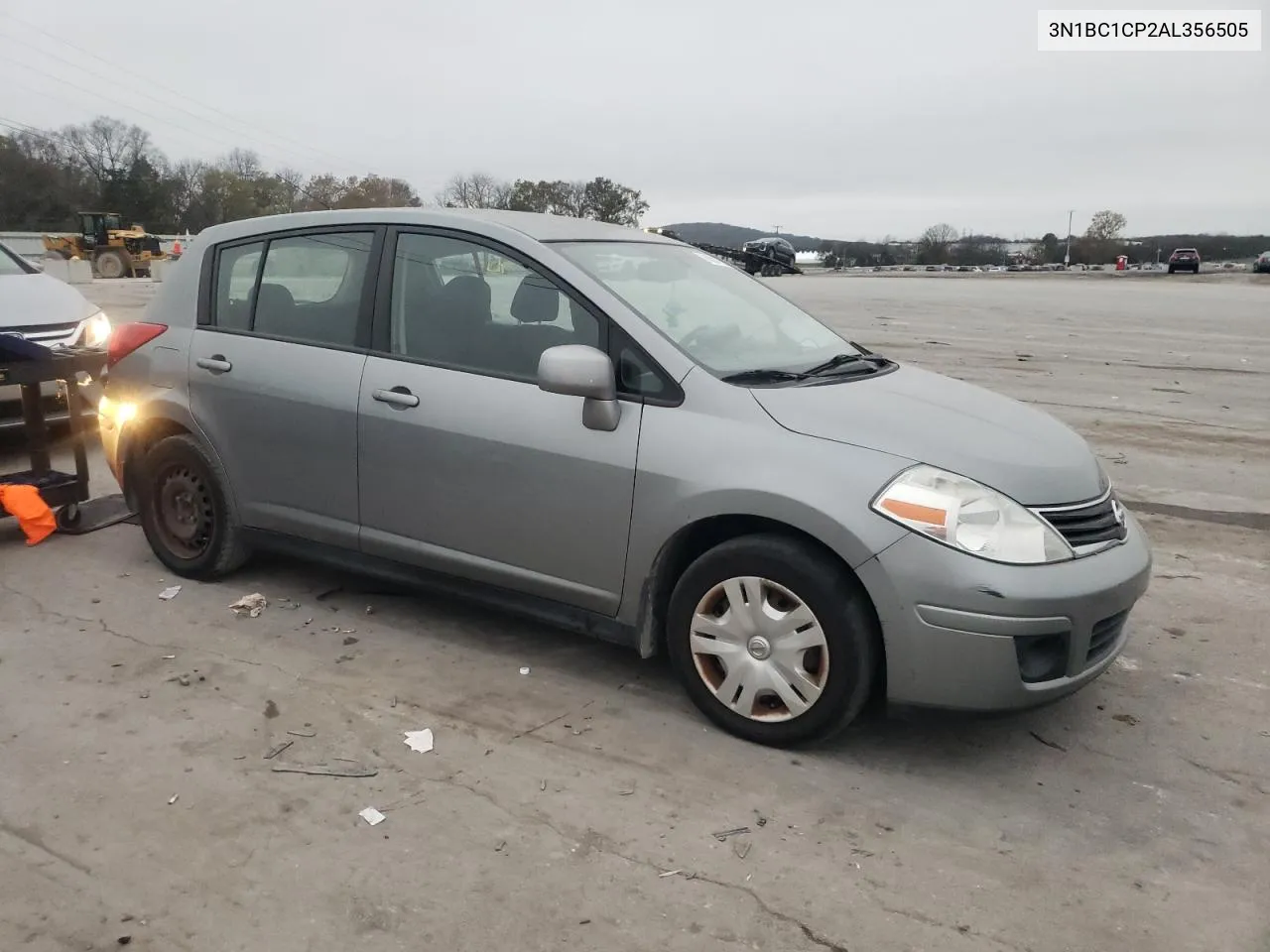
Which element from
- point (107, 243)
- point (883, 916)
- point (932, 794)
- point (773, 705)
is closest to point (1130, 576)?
point (932, 794)

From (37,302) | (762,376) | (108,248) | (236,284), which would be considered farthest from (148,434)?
(108,248)

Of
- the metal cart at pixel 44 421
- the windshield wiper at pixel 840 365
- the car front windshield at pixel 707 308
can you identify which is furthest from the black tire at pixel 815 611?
the metal cart at pixel 44 421

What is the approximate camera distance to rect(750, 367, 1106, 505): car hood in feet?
10.6

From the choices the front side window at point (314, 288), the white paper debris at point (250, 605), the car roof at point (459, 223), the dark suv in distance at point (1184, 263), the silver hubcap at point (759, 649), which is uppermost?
the dark suv in distance at point (1184, 263)

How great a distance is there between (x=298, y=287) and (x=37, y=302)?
3907 millimetres

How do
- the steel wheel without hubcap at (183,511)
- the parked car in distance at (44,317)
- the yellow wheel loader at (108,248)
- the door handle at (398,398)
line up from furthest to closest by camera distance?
the yellow wheel loader at (108,248), the parked car in distance at (44,317), the steel wheel without hubcap at (183,511), the door handle at (398,398)

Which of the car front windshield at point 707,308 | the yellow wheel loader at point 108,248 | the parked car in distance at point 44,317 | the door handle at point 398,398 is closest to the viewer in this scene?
the car front windshield at point 707,308

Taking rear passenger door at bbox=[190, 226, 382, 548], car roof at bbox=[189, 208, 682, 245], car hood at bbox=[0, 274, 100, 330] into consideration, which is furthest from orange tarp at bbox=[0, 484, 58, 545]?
car hood at bbox=[0, 274, 100, 330]

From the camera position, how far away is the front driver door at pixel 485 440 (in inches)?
142

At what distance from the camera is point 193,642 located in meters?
4.23

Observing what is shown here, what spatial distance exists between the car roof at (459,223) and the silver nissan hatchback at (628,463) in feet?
0.06

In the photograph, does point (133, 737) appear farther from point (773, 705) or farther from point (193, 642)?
point (773, 705)

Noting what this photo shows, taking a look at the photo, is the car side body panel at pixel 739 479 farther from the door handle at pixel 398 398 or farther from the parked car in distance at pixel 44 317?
the parked car in distance at pixel 44 317

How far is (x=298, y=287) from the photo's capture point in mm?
4531
